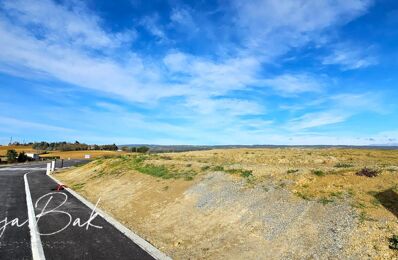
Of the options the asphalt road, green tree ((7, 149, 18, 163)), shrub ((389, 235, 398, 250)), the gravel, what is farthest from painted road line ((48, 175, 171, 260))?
green tree ((7, 149, 18, 163))

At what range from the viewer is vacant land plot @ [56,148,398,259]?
10984mm

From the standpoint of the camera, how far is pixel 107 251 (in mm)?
11000

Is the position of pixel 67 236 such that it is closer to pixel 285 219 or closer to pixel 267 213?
pixel 267 213

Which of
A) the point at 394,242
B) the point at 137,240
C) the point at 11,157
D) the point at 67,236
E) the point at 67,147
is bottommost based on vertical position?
the point at 137,240

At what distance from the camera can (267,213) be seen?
14164 millimetres

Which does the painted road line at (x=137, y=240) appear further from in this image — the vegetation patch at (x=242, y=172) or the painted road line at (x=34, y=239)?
the vegetation patch at (x=242, y=172)

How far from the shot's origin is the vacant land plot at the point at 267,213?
36.0ft

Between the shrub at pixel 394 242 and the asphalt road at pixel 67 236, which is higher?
the shrub at pixel 394 242

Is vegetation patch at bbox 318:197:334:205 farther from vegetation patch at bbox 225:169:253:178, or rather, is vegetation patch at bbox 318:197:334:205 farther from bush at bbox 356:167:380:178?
vegetation patch at bbox 225:169:253:178

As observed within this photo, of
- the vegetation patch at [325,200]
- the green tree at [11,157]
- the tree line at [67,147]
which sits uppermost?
the tree line at [67,147]

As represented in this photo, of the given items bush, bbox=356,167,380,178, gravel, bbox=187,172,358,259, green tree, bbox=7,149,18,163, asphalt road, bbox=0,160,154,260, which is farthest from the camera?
green tree, bbox=7,149,18,163

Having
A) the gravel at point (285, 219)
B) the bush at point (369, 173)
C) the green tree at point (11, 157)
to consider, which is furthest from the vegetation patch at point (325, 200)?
the green tree at point (11, 157)

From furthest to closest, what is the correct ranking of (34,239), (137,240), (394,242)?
1. (137,240)
2. (34,239)
3. (394,242)

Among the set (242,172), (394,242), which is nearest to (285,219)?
(394,242)
